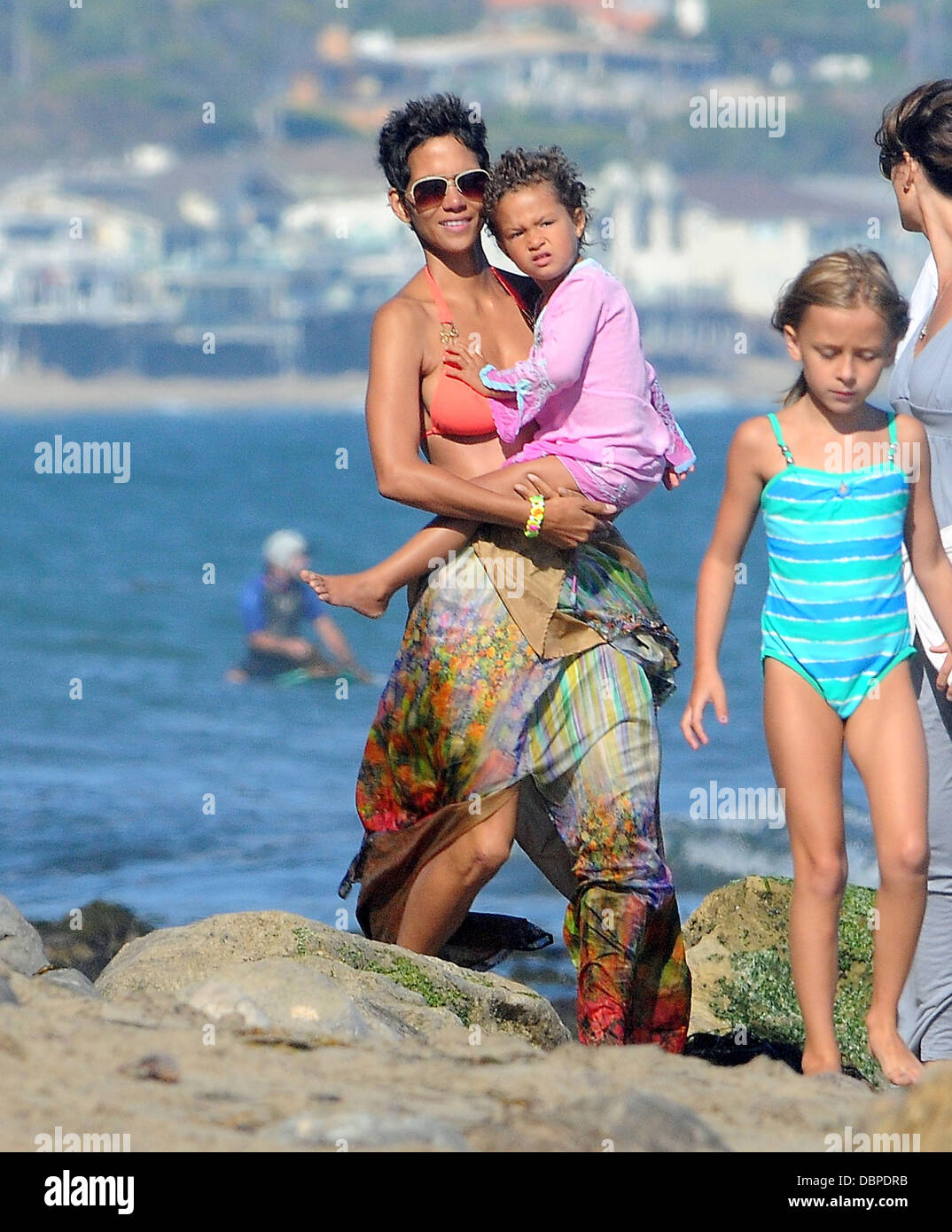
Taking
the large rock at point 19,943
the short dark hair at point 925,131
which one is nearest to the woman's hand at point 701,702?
the short dark hair at point 925,131

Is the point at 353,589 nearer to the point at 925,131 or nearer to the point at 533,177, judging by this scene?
the point at 533,177

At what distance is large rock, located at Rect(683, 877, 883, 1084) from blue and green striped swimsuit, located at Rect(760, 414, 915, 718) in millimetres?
1378

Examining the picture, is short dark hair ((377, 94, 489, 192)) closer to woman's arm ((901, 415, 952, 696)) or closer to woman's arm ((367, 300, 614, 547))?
woman's arm ((367, 300, 614, 547))

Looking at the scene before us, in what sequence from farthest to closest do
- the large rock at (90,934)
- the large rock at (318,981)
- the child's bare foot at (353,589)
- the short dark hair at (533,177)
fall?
the large rock at (90,934)
the child's bare foot at (353,589)
the short dark hair at (533,177)
the large rock at (318,981)

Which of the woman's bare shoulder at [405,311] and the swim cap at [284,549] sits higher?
the swim cap at [284,549]

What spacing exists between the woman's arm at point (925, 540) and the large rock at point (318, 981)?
3.99 ft

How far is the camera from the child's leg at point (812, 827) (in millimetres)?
3688

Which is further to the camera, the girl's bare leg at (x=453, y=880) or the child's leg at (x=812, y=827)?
the girl's bare leg at (x=453, y=880)

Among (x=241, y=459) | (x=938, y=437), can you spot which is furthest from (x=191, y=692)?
(x=241, y=459)

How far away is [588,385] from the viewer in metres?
3.95

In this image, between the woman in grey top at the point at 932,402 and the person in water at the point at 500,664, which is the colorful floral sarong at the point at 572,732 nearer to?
the person in water at the point at 500,664

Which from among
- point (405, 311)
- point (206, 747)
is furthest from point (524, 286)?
point (206, 747)

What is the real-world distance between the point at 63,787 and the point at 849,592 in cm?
841

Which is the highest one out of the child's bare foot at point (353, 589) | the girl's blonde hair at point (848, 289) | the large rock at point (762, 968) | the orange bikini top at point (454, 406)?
the girl's blonde hair at point (848, 289)
